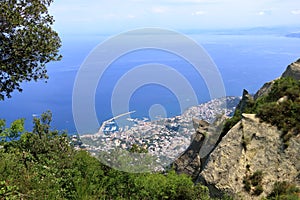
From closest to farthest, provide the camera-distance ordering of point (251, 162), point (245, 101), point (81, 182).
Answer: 1. point (81, 182)
2. point (251, 162)
3. point (245, 101)

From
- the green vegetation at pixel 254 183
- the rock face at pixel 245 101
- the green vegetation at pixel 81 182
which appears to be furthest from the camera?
the rock face at pixel 245 101

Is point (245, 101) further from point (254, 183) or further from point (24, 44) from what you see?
point (24, 44)

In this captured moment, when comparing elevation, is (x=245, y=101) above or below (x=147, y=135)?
above

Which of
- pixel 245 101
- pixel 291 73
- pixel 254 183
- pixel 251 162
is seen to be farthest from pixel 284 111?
pixel 291 73

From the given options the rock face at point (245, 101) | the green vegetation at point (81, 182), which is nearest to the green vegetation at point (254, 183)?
the green vegetation at point (81, 182)

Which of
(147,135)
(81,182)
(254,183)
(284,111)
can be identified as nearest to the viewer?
(81,182)

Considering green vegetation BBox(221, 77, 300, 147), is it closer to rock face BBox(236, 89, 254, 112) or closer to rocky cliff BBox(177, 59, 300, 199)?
rocky cliff BBox(177, 59, 300, 199)

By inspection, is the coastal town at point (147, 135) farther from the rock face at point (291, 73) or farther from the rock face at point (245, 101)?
the rock face at point (291, 73)

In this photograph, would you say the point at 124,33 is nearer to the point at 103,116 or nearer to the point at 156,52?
the point at 156,52
